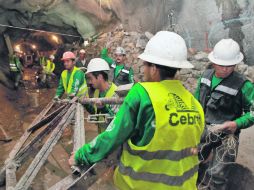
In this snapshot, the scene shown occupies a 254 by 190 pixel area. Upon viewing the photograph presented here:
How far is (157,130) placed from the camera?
165 cm

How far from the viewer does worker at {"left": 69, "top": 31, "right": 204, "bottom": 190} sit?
5.47ft

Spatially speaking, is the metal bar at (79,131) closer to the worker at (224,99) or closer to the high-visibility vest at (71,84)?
the worker at (224,99)

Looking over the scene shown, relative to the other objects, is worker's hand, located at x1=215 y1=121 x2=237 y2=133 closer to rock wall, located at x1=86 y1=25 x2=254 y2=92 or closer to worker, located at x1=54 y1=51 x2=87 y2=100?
worker, located at x1=54 y1=51 x2=87 y2=100

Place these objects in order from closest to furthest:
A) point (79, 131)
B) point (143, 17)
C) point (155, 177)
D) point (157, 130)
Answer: point (157, 130) → point (155, 177) → point (79, 131) → point (143, 17)

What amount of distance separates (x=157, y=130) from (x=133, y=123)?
0.52 feet

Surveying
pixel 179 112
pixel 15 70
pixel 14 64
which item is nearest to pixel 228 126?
pixel 179 112

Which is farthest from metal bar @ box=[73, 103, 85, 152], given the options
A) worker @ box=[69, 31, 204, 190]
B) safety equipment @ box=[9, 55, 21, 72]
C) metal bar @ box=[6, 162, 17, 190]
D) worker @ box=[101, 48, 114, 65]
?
safety equipment @ box=[9, 55, 21, 72]

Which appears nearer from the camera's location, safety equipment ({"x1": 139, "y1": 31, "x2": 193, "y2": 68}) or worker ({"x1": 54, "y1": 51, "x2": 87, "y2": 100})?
safety equipment ({"x1": 139, "y1": 31, "x2": 193, "y2": 68})

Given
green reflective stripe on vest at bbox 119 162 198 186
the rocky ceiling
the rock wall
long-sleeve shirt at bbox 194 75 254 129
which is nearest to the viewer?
green reflective stripe on vest at bbox 119 162 198 186

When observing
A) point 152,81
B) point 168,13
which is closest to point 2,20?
point 168,13

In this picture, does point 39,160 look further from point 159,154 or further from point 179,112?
point 179,112

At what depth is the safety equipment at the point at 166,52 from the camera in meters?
1.78

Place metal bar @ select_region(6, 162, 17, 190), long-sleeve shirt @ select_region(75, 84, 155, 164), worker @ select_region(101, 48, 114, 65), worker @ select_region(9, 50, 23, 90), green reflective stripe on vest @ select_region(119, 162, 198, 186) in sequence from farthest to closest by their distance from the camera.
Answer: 1. worker @ select_region(9, 50, 23, 90)
2. worker @ select_region(101, 48, 114, 65)
3. metal bar @ select_region(6, 162, 17, 190)
4. green reflective stripe on vest @ select_region(119, 162, 198, 186)
5. long-sleeve shirt @ select_region(75, 84, 155, 164)

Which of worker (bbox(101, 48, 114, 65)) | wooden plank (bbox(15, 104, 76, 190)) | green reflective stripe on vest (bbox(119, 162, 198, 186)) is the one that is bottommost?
wooden plank (bbox(15, 104, 76, 190))
